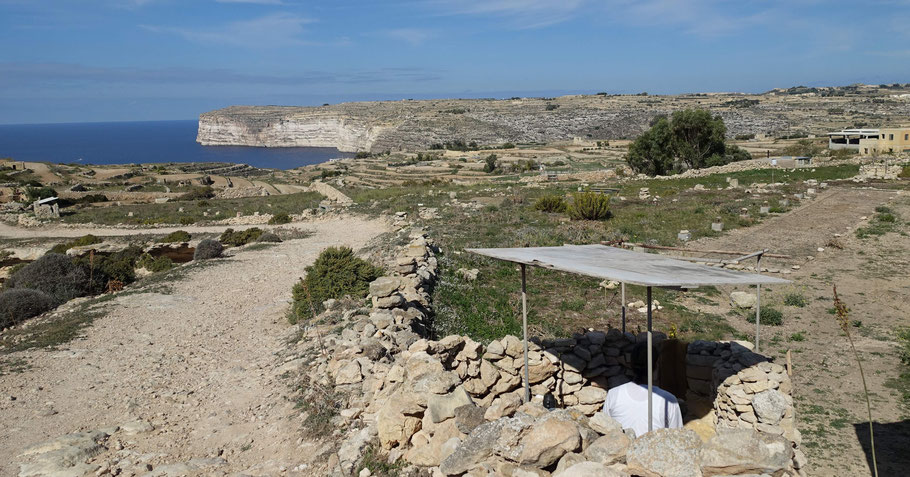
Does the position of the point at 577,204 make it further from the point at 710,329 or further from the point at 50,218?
the point at 50,218

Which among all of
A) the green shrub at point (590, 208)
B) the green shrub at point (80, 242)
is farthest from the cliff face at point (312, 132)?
the green shrub at point (590, 208)

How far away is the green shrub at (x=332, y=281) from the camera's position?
13.4 metres

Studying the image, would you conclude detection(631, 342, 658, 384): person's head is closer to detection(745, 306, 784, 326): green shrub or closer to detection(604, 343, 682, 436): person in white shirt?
detection(604, 343, 682, 436): person in white shirt

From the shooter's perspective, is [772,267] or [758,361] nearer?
[758,361]

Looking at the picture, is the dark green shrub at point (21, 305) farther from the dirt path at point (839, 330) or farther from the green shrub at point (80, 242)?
the dirt path at point (839, 330)

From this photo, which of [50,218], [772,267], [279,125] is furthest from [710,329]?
[279,125]

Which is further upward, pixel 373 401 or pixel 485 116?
pixel 485 116

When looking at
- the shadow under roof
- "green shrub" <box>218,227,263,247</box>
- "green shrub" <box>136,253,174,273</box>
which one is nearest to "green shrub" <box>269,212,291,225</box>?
"green shrub" <box>218,227,263,247</box>

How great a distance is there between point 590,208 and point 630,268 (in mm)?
17629

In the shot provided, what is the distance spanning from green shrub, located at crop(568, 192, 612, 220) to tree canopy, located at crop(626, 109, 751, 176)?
1009 inches

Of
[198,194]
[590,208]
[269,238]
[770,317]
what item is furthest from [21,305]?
[198,194]

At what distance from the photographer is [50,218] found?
3675 centimetres

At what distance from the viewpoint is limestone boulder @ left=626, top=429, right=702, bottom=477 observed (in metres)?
4.62

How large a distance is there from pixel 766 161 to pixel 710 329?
35925 millimetres
